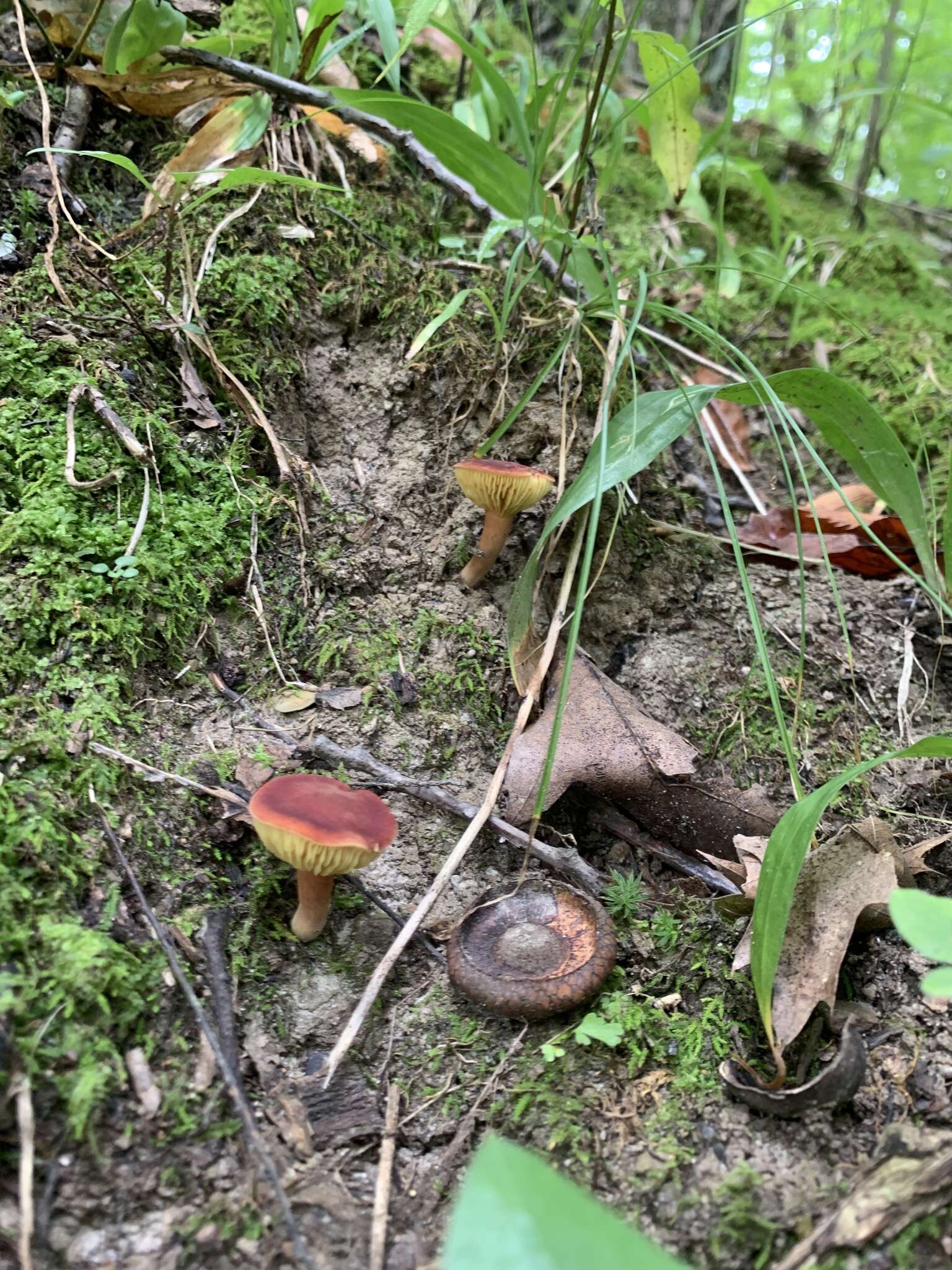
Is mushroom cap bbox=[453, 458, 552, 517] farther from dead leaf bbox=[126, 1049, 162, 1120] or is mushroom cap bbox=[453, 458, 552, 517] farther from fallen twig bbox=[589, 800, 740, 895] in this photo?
dead leaf bbox=[126, 1049, 162, 1120]

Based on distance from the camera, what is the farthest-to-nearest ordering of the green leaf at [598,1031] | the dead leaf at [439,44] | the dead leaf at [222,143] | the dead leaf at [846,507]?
the dead leaf at [439,44], the dead leaf at [846,507], the dead leaf at [222,143], the green leaf at [598,1031]

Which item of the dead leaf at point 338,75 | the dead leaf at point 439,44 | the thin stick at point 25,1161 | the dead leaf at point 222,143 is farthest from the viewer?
the dead leaf at point 439,44

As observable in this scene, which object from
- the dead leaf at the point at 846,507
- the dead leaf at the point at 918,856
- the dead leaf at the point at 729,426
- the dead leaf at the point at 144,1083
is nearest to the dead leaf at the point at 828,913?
the dead leaf at the point at 918,856

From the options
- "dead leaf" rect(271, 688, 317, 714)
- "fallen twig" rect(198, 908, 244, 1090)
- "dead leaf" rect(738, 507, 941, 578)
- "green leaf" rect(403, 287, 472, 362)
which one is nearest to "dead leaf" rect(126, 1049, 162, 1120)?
"fallen twig" rect(198, 908, 244, 1090)

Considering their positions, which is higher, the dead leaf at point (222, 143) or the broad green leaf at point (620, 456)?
the dead leaf at point (222, 143)

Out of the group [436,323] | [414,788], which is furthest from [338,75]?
[414,788]

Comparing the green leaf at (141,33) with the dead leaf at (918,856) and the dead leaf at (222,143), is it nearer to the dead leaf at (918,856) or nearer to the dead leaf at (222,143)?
the dead leaf at (222,143)

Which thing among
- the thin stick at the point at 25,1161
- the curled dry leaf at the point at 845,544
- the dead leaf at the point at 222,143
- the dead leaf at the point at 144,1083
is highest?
the dead leaf at the point at 222,143

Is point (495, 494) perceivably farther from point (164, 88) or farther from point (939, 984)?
point (164, 88)
